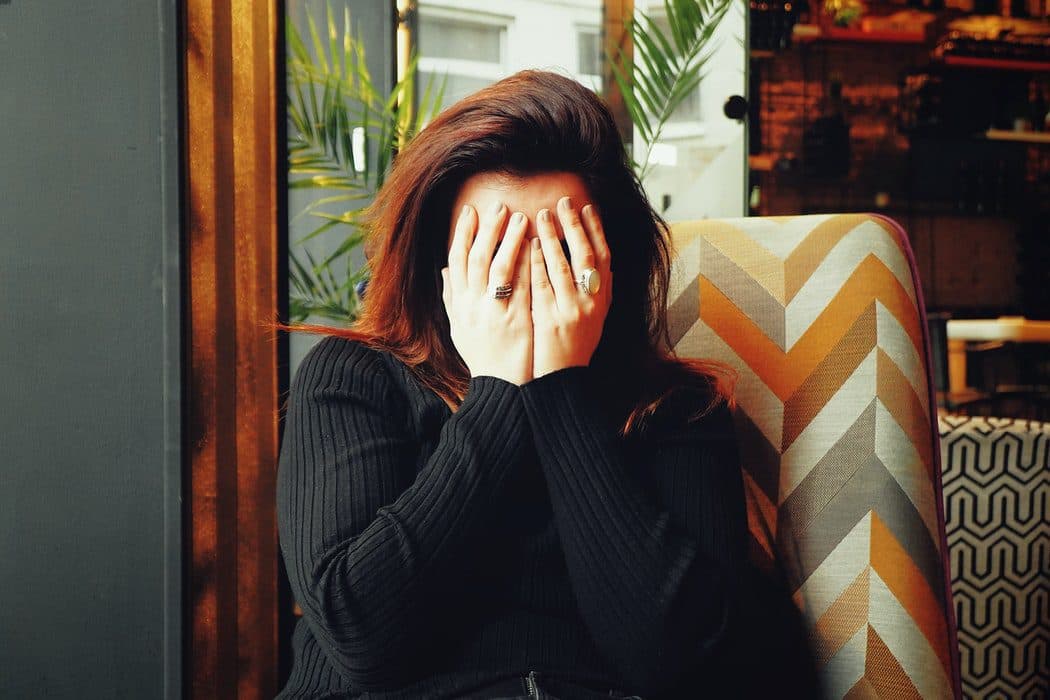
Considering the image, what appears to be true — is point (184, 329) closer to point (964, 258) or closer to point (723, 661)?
point (723, 661)

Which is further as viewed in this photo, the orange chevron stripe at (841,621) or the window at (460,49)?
the window at (460,49)

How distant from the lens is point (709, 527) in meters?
0.85

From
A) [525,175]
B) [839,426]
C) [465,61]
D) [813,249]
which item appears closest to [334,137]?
[525,175]

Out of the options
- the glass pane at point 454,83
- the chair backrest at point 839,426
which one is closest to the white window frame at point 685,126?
the glass pane at point 454,83

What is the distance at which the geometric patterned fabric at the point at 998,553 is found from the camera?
1.78 meters

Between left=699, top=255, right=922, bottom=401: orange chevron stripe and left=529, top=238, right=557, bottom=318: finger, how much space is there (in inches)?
12.4

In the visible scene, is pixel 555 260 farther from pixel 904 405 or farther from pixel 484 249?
→ pixel 904 405

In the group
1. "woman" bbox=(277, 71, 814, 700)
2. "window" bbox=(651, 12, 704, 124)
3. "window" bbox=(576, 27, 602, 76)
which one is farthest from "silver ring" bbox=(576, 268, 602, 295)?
"window" bbox=(576, 27, 602, 76)

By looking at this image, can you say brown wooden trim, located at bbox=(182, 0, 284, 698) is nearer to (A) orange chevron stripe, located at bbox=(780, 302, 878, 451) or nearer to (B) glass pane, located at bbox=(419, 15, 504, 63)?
(A) orange chevron stripe, located at bbox=(780, 302, 878, 451)

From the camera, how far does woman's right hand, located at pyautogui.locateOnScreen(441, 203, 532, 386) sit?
870 millimetres

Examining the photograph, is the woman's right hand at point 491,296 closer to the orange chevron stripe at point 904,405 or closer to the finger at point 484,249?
the finger at point 484,249

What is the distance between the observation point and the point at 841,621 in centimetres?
89

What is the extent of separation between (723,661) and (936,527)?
1.06ft

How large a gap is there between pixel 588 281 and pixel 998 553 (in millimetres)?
1532
